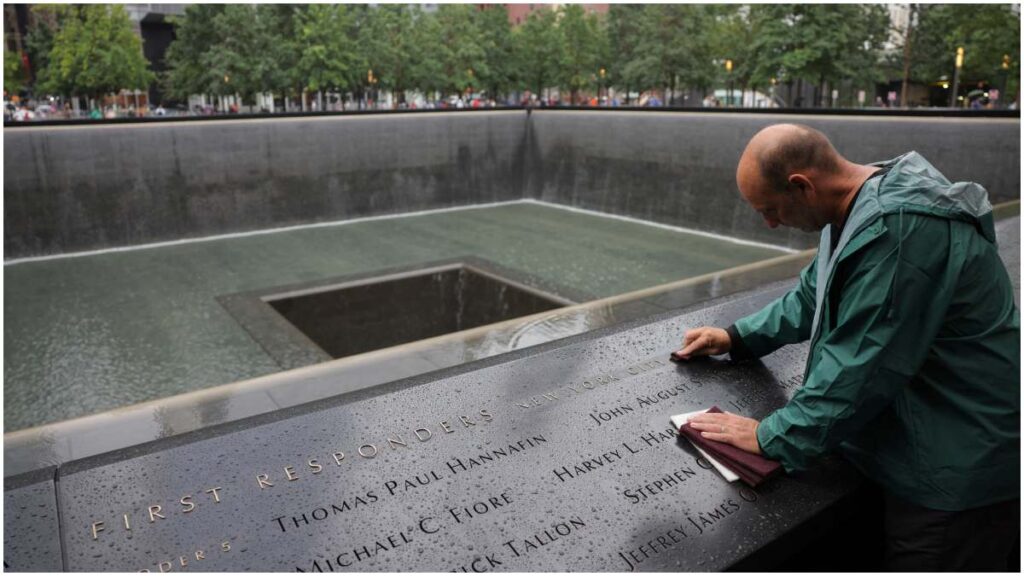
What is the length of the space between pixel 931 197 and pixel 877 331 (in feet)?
1.03

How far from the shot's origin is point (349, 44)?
31656mm

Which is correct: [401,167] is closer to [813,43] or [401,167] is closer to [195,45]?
[813,43]

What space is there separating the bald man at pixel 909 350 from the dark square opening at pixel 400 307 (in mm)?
5612

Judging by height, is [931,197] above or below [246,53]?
below

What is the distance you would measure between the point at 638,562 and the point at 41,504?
1411 mm

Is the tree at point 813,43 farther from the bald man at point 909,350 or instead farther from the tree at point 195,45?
the bald man at point 909,350

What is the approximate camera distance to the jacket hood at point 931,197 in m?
1.70

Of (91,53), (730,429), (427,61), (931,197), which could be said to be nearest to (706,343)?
(730,429)

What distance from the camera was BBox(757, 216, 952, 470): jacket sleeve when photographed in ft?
5.53

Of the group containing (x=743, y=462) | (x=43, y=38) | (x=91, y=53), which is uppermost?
(x=43, y=38)

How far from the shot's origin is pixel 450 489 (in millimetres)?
1977

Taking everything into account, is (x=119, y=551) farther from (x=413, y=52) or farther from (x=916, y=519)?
(x=413, y=52)

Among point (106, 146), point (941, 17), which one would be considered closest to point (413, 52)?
point (941, 17)

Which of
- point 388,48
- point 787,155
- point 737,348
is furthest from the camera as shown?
point 388,48
